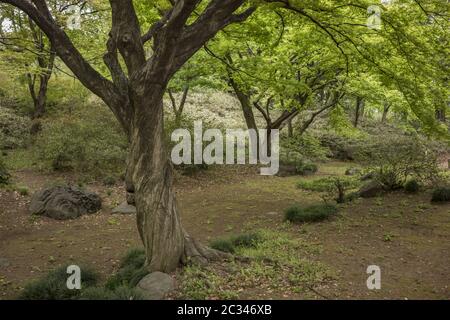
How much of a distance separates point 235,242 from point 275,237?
1.06m

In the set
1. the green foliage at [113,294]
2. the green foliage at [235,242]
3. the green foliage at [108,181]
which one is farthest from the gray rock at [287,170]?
the green foliage at [113,294]

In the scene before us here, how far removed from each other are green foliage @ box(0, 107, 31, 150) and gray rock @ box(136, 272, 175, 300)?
16.0 metres

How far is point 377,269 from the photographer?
667cm

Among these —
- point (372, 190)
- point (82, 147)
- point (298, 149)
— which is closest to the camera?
point (372, 190)

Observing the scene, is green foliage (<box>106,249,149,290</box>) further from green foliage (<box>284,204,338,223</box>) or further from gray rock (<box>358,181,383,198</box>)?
gray rock (<box>358,181,383,198</box>)

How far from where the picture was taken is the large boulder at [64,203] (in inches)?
435

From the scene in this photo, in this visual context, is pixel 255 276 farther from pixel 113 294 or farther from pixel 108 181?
pixel 108 181

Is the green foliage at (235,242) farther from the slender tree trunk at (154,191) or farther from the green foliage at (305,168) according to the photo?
the green foliage at (305,168)

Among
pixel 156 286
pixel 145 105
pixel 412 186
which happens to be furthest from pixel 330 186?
pixel 145 105

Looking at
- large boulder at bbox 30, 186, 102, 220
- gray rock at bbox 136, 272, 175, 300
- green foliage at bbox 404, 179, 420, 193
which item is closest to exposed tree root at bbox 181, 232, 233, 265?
gray rock at bbox 136, 272, 175, 300

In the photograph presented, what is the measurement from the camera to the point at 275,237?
8.59 m

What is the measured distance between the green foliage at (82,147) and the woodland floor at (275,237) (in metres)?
1.08

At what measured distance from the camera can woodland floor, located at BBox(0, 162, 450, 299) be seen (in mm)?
5984
